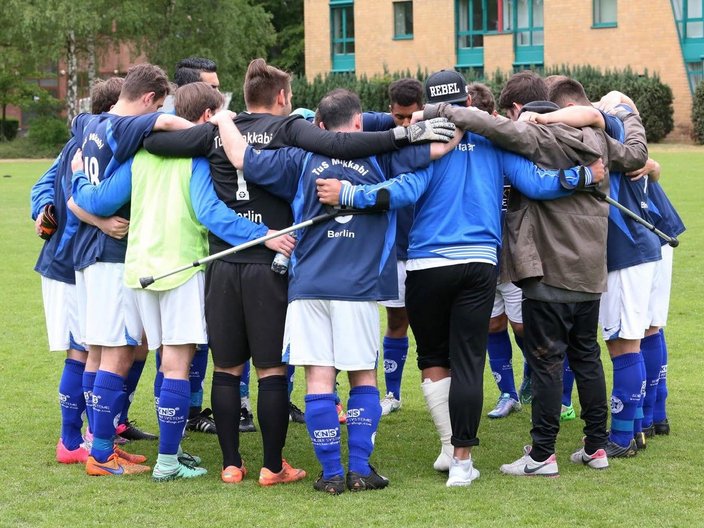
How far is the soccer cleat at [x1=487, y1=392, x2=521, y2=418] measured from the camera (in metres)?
7.56

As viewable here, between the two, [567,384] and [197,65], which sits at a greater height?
[197,65]

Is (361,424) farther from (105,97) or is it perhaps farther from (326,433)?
(105,97)

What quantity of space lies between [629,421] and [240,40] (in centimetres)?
4776

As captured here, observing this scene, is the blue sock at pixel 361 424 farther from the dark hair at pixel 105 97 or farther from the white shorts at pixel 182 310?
the dark hair at pixel 105 97

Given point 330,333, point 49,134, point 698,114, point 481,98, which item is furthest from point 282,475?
point 49,134

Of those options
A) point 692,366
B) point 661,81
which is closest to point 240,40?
point 661,81

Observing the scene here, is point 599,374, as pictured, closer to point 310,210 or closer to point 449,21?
point 310,210

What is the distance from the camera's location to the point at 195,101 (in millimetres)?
6148

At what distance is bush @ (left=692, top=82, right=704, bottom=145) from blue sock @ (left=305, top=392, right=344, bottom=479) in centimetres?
3966

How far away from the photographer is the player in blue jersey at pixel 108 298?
20.1ft

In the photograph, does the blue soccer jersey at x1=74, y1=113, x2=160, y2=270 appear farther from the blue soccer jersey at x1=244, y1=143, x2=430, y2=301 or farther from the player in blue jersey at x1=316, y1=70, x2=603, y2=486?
the player in blue jersey at x1=316, y1=70, x2=603, y2=486

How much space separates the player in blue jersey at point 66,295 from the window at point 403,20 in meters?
47.7

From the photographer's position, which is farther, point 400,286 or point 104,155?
point 400,286

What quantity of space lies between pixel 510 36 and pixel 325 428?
4688cm
